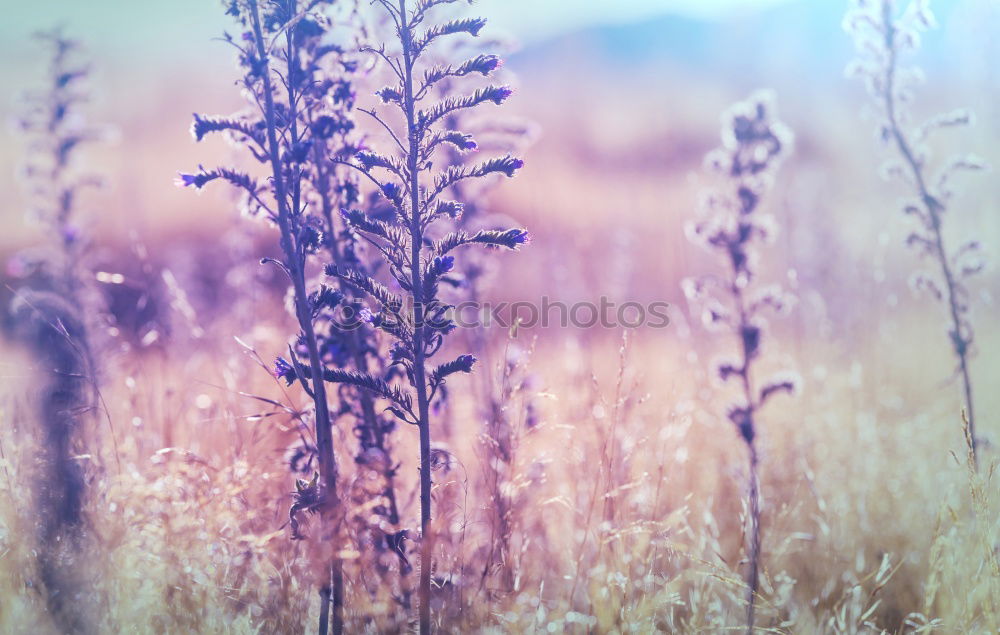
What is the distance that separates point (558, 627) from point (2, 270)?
16.9 m

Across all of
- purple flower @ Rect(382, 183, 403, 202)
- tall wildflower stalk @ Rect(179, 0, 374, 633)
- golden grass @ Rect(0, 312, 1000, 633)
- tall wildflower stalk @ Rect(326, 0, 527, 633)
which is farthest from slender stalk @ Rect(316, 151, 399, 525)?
purple flower @ Rect(382, 183, 403, 202)

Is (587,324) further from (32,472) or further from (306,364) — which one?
(32,472)

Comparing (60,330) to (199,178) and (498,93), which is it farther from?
(498,93)

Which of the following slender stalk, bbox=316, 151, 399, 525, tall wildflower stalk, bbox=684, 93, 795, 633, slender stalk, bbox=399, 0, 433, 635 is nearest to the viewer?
slender stalk, bbox=399, 0, 433, 635

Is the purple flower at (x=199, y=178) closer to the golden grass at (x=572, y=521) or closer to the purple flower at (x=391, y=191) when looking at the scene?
the purple flower at (x=391, y=191)

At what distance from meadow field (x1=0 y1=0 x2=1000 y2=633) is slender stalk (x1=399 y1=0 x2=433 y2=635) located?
14mm

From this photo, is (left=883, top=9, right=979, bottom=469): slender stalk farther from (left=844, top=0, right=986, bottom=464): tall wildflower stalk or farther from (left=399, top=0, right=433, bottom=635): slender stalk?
(left=399, top=0, right=433, bottom=635): slender stalk

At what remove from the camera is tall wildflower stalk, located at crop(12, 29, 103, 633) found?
10.7ft

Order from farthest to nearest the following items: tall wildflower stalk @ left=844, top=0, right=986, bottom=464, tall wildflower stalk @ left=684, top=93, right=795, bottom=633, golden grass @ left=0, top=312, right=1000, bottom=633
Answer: tall wildflower stalk @ left=844, top=0, right=986, bottom=464 → tall wildflower stalk @ left=684, top=93, right=795, bottom=633 → golden grass @ left=0, top=312, right=1000, bottom=633

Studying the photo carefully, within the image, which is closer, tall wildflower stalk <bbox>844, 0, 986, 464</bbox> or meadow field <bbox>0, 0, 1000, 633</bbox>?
meadow field <bbox>0, 0, 1000, 633</bbox>

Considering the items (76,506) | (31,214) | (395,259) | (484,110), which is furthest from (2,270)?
(395,259)

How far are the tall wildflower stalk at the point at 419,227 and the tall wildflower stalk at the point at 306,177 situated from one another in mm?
220

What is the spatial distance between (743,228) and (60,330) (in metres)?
3.76

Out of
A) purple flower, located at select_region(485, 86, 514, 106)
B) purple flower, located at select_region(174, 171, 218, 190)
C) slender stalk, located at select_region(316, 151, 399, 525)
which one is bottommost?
slender stalk, located at select_region(316, 151, 399, 525)
